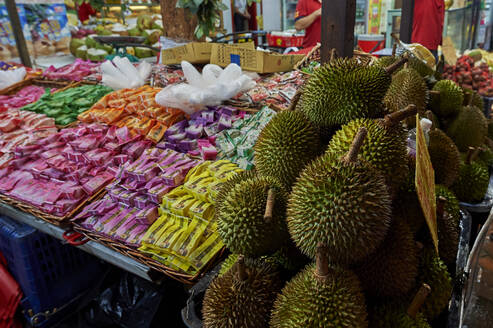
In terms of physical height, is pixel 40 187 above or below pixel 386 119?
below

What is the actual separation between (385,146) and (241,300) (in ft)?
1.64

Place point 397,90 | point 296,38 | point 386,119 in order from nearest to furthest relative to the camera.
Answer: point 386,119, point 397,90, point 296,38

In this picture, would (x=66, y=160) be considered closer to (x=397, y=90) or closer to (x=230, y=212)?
(x=230, y=212)

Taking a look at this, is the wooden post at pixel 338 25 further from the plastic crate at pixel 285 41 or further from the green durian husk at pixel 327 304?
the plastic crate at pixel 285 41

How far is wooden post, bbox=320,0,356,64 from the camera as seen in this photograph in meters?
1.45

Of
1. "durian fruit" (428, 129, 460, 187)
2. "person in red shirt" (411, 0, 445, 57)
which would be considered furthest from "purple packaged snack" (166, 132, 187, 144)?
"person in red shirt" (411, 0, 445, 57)

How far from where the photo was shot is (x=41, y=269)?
192 cm

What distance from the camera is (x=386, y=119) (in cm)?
83

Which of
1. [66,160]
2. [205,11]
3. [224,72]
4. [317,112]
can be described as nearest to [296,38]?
[205,11]

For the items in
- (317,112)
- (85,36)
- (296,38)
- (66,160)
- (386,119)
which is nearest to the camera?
(386,119)

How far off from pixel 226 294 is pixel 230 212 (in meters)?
0.20

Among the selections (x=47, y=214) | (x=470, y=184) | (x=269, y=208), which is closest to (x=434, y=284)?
(x=269, y=208)

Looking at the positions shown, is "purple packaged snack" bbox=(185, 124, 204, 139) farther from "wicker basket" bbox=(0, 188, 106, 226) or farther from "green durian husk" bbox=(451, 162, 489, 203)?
"green durian husk" bbox=(451, 162, 489, 203)

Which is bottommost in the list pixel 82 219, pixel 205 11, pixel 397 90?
pixel 82 219
